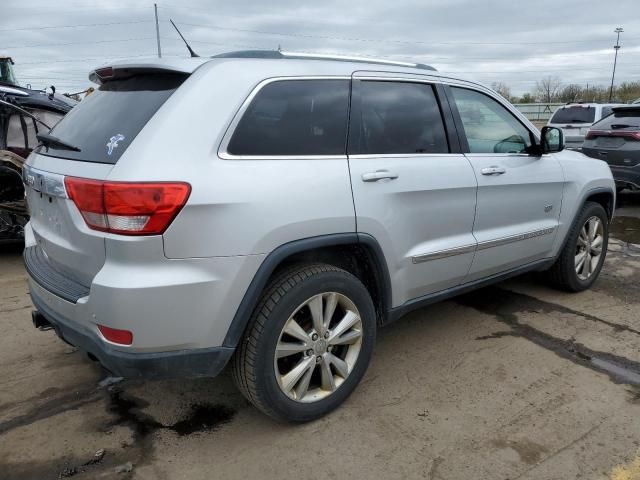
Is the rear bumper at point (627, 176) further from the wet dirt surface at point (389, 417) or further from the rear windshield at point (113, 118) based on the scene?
the rear windshield at point (113, 118)

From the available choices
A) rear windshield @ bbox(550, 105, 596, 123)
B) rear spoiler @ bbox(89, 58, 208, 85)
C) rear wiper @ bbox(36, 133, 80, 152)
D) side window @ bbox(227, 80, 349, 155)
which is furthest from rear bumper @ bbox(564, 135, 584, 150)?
rear wiper @ bbox(36, 133, 80, 152)

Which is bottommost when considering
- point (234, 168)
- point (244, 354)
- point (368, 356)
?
point (368, 356)

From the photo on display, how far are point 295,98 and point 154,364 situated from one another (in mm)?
1453

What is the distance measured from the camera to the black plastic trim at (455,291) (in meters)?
3.28

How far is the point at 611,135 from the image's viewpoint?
30.0 ft

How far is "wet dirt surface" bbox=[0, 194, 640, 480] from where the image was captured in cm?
261

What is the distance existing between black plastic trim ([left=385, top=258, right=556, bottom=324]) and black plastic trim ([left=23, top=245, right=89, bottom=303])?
1.68m

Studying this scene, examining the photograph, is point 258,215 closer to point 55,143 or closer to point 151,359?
point 151,359

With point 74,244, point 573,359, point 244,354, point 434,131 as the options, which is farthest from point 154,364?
point 573,359

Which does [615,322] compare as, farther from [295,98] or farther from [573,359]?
[295,98]

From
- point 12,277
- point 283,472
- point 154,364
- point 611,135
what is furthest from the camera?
point 611,135

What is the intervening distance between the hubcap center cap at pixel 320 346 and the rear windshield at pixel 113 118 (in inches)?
51.4

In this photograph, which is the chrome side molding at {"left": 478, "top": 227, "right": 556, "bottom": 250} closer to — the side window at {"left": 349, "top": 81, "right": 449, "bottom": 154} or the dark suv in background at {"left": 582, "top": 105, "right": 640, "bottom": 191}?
the side window at {"left": 349, "top": 81, "right": 449, "bottom": 154}

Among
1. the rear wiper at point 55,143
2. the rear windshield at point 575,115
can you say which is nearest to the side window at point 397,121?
the rear wiper at point 55,143
